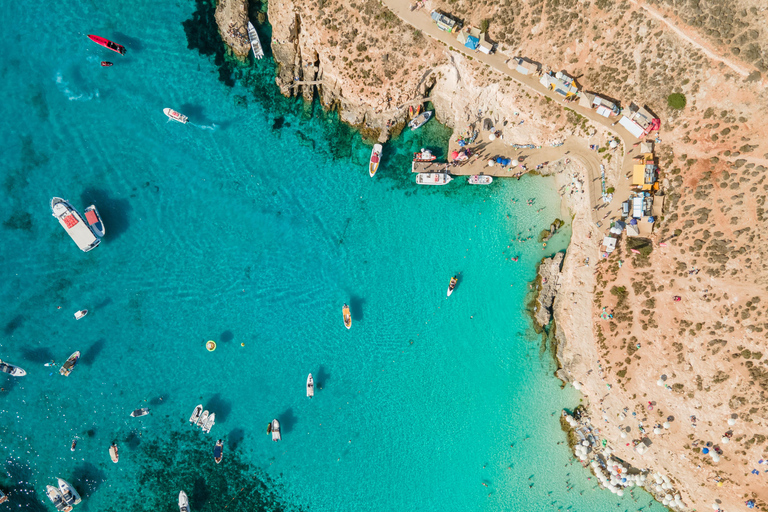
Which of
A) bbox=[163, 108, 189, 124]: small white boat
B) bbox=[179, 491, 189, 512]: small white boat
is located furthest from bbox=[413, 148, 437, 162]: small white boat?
bbox=[179, 491, 189, 512]: small white boat

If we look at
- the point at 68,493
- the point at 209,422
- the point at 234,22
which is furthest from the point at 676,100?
the point at 68,493

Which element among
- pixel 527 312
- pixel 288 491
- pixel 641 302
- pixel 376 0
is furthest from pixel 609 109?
pixel 288 491

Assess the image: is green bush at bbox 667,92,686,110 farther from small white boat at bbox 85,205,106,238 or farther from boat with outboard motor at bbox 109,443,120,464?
boat with outboard motor at bbox 109,443,120,464

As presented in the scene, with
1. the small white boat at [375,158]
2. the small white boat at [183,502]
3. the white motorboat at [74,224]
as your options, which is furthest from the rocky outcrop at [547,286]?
the white motorboat at [74,224]

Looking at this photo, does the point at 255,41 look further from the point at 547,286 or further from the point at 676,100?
the point at 676,100

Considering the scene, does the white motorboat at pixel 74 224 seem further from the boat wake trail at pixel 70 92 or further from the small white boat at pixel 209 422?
the small white boat at pixel 209 422

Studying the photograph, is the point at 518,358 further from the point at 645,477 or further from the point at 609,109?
the point at 609,109
